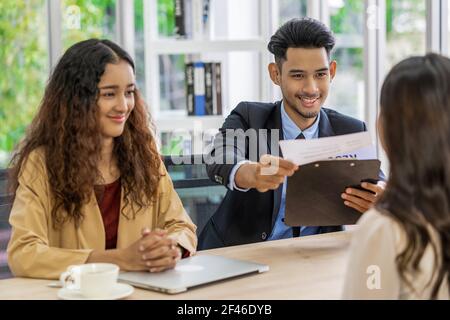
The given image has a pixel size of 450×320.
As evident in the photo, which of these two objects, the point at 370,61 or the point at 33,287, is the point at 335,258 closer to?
the point at 33,287

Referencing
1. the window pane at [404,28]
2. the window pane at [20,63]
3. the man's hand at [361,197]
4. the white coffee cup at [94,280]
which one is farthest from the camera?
the window pane at [20,63]

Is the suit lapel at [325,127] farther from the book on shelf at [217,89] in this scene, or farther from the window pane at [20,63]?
the window pane at [20,63]

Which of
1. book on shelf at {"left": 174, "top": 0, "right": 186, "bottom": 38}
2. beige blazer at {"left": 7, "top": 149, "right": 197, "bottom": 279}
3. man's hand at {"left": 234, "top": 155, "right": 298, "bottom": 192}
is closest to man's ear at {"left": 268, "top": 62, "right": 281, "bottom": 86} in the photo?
man's hand at {"left": 234, "top": 155, "right": 298, "bottom": 192}

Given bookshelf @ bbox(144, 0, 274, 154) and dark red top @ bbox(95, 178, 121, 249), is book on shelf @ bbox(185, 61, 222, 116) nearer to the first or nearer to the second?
bookshelf @ bbox(144, 0, 274, 154)

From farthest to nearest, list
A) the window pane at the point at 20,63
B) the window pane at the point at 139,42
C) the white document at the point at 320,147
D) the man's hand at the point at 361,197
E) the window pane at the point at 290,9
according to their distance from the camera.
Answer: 1. the window pane at the point at 290,9
2. the window pane at the point at 139,42
3. the window pane at the point at 20,63
4. the man's hand at the point at 361,197
5. the white document at the point at 320,147

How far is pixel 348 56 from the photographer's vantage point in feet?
12.2

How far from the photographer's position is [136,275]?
5.01 feet

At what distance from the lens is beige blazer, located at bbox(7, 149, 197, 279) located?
1.60m

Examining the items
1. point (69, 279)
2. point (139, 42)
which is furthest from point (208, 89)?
point (69, 279)

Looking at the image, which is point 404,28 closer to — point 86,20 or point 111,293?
point 86,20

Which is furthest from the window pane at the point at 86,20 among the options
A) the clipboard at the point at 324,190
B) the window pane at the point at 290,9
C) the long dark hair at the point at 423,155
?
the long dark hair at the point at 423,155

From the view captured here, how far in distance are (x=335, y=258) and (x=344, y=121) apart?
73 centimetres

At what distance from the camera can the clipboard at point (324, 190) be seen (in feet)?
6.01

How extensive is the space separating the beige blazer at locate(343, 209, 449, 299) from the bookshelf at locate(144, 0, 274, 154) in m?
2.42
